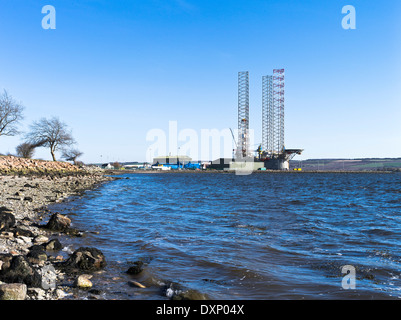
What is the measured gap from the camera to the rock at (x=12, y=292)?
15.1ft

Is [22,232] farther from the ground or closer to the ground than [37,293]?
farther from the ground

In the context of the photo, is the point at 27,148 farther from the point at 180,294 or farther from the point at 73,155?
the point at 180,294

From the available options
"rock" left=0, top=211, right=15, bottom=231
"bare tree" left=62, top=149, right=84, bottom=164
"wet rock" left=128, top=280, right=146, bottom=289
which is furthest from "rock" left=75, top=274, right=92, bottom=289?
"bare tree" left=62, top=149, right=84, bottom=164

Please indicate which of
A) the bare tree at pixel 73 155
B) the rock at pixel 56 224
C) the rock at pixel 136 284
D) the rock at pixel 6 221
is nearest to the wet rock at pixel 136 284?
the rock at pixel 136 284

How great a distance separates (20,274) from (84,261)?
68.2 inches

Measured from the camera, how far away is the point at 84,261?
7.01 meters

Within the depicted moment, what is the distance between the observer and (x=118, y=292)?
578cm

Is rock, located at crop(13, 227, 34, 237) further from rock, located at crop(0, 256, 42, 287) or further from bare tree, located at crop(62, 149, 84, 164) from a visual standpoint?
bare tree, located at crop(62, 149, 84, 164)

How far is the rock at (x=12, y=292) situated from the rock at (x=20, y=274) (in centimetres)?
60

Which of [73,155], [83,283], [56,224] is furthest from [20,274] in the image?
[73,155]

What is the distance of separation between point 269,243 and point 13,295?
8226 mm

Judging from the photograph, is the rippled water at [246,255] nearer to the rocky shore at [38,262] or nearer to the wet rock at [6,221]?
the rocky shore at [38,262]
